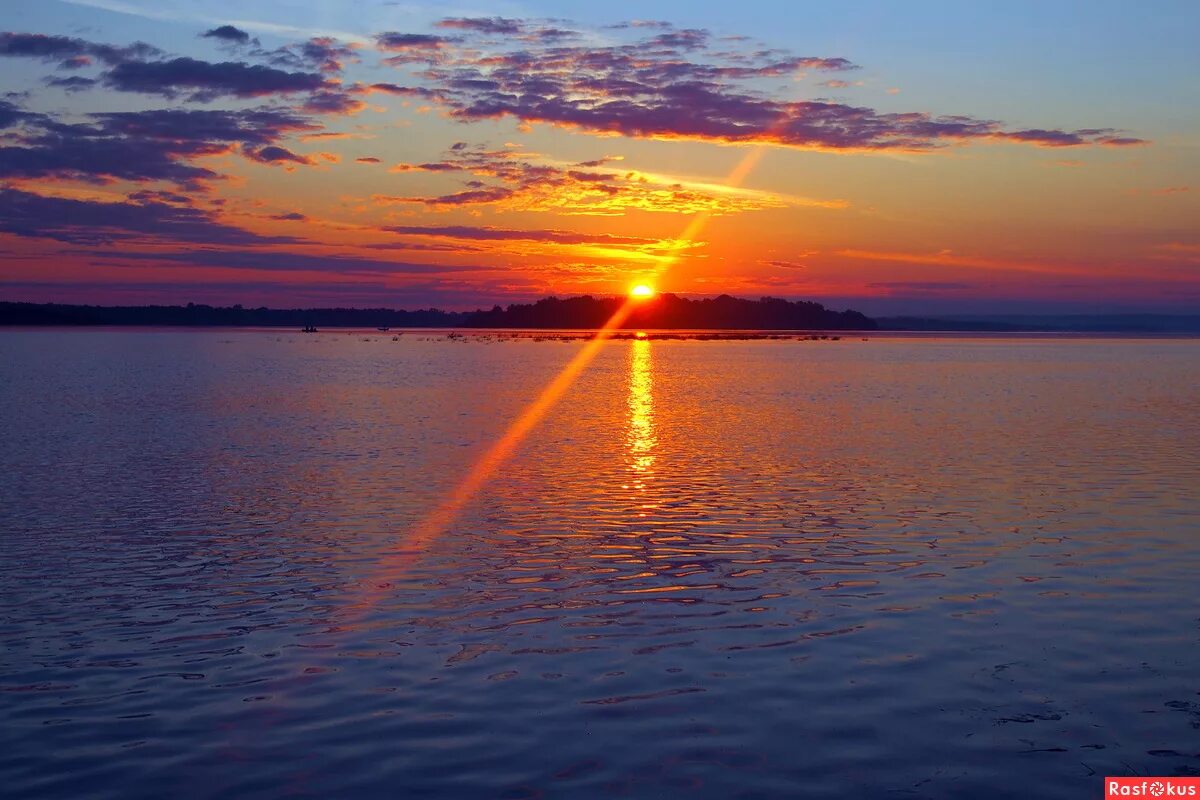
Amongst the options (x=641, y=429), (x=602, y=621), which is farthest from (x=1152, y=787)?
(x=641, y=429)

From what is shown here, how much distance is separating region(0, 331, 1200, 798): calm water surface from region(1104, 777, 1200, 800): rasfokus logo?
13 cm

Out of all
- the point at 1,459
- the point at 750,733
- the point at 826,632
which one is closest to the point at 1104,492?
the point at 826,632

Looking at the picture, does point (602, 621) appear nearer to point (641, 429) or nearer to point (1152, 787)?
point (1152, 787)

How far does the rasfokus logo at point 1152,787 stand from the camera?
9062 mm

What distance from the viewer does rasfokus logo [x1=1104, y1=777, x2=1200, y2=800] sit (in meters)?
9.06

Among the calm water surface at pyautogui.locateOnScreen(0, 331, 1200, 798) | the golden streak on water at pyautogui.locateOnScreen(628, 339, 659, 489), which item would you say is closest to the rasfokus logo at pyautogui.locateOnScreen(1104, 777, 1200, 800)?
the calm water surface at pyautogui.locateOnScreen(0, 331, 1200, 798)

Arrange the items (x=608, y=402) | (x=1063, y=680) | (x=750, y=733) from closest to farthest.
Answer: (x=750, y=733) → (x=1063, y=680) → (x=608, y=402)

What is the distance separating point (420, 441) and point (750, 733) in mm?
25736

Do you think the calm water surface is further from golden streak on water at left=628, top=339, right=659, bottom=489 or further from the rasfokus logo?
golden streak on water at left=628, top=339, right=659, bottom=489

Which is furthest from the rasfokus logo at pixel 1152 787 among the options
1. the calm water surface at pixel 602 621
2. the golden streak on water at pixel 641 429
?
the golden streak on water at pixel 641 429

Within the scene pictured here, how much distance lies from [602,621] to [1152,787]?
6669mm

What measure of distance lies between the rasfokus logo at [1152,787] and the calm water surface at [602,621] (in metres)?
0.13

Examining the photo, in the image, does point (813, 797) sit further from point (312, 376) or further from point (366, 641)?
point (312, 376)

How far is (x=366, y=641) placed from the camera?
13156mm
